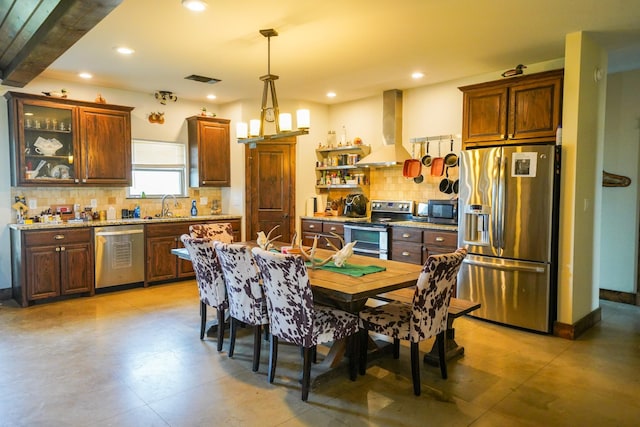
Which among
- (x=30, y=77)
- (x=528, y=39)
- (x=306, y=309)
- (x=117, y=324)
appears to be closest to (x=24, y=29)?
(x=30, y=77)

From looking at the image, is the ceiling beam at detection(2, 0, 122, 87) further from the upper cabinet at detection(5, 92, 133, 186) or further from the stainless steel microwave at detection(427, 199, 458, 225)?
the stainless steel microwave at detection(427, 199, 458, 225)

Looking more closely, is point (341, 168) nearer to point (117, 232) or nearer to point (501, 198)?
point (501, 198)

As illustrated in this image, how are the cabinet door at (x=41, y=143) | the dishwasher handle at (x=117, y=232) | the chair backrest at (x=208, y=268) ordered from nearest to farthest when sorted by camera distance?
the chair backrest at (x=208, y=268), the cabinet door at (x=41, y=143), the dishwasher handle at (x=117, y=232)

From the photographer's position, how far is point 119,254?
5.25m

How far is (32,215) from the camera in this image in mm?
5109

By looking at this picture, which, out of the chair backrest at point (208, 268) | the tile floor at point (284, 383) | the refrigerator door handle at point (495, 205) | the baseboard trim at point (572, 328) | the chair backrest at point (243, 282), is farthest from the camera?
the refrigerator door handle at point (495, 205)

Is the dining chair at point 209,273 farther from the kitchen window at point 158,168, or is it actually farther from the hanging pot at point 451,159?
the hanging pot at point 451,159

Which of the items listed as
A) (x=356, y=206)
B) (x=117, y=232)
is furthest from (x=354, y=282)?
(x=117, y=232)

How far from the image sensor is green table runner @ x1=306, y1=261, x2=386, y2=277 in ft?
9.86

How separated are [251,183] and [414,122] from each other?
2.49 meters

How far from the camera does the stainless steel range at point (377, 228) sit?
17.0ft

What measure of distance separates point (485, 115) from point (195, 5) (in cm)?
290

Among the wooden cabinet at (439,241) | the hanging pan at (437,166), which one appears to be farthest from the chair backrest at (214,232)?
the hanging pan at (437,166)

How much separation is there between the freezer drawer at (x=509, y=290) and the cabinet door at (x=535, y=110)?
4.02ft
